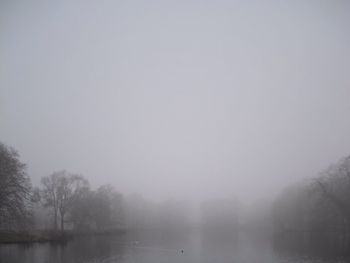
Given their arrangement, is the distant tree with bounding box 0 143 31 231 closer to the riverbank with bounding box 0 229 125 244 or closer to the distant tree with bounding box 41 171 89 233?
the riverbank with bounding box 0 229 125 244

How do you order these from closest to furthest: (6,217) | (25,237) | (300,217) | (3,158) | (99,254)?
(6,217)
(3,158)
(99,254)
(25,237)
(300,217)

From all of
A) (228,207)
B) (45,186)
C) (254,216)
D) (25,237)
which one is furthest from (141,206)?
(25,237)

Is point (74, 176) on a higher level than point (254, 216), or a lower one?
higher

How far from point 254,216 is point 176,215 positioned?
166ft

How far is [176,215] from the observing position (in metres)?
184

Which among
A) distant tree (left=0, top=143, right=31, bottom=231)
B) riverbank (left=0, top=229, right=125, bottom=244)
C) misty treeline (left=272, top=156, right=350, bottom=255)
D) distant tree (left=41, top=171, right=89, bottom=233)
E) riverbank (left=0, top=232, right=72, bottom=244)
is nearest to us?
distant tree (left=0, top=143, right=31, bottom=231)

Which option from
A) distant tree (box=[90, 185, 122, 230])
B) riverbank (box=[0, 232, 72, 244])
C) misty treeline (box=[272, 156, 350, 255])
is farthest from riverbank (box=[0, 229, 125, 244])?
misty treeline (box=[272, 156, 350, 255])

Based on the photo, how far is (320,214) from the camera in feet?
251

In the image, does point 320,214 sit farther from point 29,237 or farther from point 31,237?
point 29,237

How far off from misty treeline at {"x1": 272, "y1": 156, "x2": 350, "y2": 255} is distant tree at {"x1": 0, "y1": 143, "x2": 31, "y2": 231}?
46052 millimetres

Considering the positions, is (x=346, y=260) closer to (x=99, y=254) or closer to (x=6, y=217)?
(x=99, y=254)

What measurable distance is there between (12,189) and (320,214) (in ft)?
221

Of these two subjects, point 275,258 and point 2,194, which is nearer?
point 2,194

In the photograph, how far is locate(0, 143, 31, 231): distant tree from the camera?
135ft
